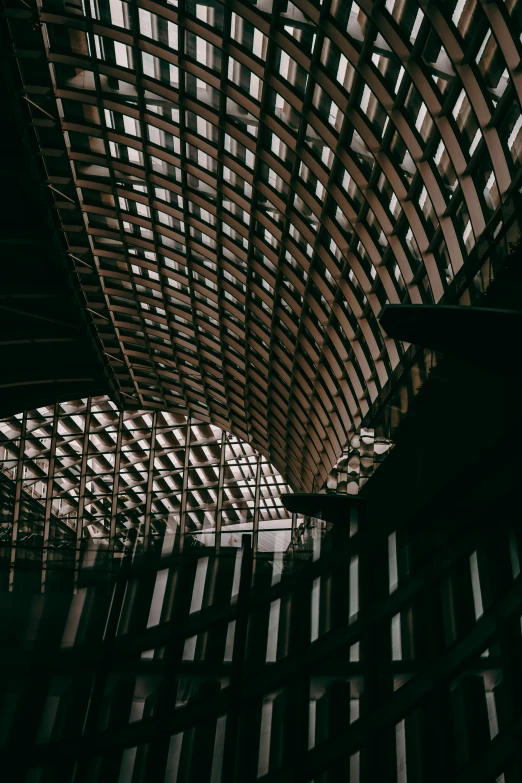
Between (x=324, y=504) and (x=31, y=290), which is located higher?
(x=31, y=290)

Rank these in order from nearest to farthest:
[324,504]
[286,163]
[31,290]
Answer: [324,504] < [286,163] < [31,290]

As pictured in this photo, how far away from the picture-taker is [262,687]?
13023mm

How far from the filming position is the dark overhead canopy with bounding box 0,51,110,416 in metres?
29.7

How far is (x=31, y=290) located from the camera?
3875 cm

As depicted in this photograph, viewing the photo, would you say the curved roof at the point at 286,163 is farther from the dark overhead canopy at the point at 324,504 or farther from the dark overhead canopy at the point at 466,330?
the dark overhead canopy at the point at 324,504

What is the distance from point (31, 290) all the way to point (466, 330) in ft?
97.6

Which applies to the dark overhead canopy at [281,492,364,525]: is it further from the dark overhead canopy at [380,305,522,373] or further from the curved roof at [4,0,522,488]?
the dark overhead canopy at [380,305,522,373]

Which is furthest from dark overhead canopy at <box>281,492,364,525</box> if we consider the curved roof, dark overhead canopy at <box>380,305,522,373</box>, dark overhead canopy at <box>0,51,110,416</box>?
dark overhead canopy at <box>0,51,110,416</box>

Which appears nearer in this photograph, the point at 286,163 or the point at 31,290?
the point at 286,163

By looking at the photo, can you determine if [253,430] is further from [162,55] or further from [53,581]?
[53,581]

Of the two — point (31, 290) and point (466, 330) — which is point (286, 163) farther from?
point (31, 290)

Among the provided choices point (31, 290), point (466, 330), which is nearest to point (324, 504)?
point (466, 330)

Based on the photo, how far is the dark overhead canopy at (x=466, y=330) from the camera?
1258 cm

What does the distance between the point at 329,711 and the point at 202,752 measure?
2.12m
